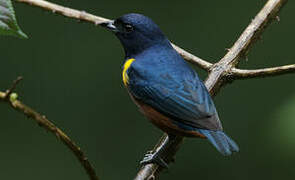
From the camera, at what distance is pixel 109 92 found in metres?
6.30

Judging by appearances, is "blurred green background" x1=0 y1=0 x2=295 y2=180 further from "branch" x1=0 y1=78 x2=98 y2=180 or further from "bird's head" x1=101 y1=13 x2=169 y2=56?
"branch" x1=0 y1=78 x2=98 y2=180

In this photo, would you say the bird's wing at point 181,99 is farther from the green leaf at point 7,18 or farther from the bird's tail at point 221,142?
the green leaf at point 7,18

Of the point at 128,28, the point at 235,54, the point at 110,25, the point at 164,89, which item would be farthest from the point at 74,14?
the point at 235,54

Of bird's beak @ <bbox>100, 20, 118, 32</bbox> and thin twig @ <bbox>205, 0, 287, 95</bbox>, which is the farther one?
bird's beak @ <bbox>100, 20, 118, 32</bbox>

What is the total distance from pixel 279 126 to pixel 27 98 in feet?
12.5

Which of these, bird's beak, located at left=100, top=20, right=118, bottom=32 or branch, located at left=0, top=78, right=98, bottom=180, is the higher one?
branch, located at left=0, top=78, right=98, bottom=180

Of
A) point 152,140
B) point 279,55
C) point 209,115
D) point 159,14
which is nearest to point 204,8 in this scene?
point 159,14

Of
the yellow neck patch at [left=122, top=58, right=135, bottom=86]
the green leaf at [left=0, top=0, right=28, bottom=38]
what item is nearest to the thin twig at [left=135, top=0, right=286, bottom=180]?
the yellow neck patch at [left=122, top=58, right=135, bottom=86]

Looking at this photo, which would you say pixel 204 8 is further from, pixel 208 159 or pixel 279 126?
pixel 279 126

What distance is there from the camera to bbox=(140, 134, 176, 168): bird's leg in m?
3.43

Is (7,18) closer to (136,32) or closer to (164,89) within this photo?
(164,89)

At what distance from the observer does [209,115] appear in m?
3.47

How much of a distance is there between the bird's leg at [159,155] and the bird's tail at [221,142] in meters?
0.32

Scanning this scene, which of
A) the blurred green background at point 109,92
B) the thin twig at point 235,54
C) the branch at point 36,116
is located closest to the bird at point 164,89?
→ the thin twig at point 235,54
